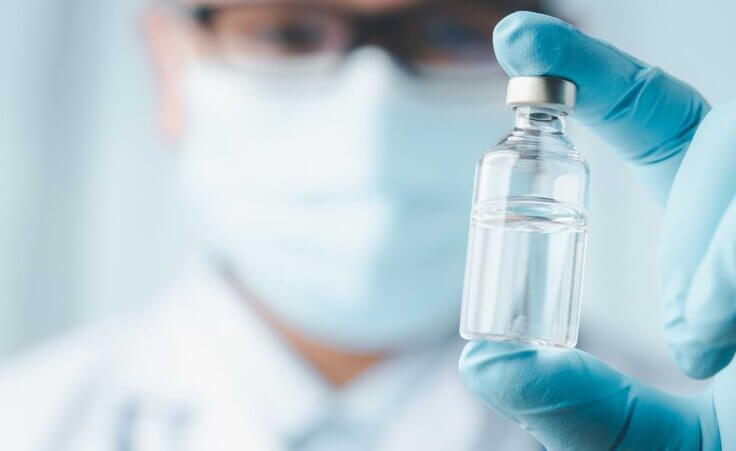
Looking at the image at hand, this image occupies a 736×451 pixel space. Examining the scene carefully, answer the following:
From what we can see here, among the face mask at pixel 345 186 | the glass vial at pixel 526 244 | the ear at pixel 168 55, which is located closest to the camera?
the glass vial at pixel 526 244

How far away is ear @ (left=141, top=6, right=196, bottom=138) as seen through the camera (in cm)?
165

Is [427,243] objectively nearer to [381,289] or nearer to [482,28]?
[381,289]

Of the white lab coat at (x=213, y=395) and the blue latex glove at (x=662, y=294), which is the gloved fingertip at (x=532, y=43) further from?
the white lab coat at (x=213, y=395)

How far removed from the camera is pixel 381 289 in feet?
5.23

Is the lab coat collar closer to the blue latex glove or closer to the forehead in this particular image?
the forehead

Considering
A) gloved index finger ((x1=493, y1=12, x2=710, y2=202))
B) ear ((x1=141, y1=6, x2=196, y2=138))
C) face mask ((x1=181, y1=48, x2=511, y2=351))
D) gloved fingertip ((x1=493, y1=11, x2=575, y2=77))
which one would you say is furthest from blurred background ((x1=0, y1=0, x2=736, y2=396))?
gloved fingertip ((x1=493, y1=11, x2=575, y2=77))

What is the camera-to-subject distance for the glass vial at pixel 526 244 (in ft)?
2.83

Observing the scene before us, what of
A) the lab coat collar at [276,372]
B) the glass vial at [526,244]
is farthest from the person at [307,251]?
the glass vial at [526,244]

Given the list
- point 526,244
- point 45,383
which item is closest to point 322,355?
point 45,383

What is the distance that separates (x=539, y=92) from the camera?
29.9 inches

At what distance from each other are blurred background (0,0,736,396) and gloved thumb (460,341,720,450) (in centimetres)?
77

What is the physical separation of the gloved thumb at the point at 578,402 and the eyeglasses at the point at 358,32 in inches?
33.7

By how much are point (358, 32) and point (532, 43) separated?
0.78 m

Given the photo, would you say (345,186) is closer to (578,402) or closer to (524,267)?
(524,267)
